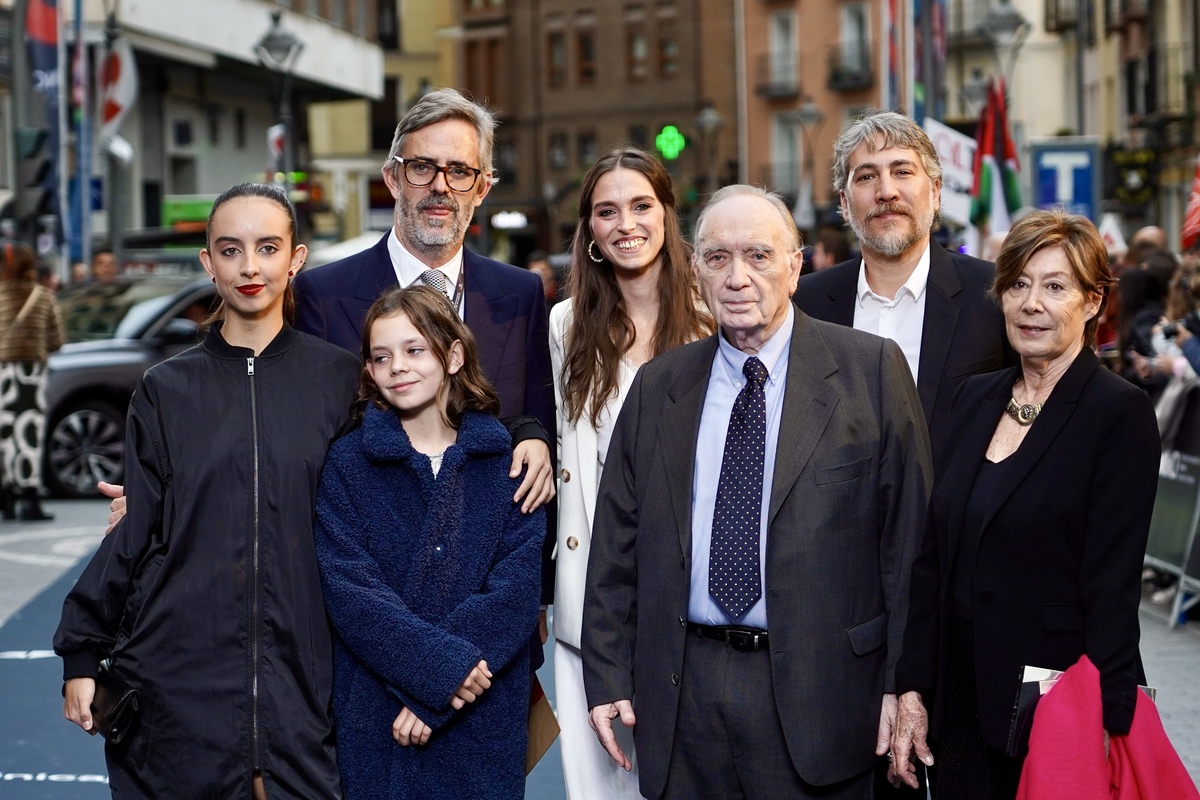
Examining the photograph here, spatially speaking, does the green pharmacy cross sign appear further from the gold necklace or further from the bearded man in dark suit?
the gold necklace

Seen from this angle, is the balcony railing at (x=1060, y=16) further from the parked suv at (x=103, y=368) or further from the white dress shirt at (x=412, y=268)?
the white dress shirt at (x=412, y=268)

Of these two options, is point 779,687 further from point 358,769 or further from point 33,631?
point 33,631

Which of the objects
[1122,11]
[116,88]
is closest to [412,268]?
[116,88]

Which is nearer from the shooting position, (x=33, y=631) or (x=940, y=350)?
(x=940, y=350)

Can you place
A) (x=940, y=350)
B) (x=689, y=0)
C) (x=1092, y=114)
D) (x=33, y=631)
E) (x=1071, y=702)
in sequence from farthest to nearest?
(x=689, y=0)
(x=1092, y=114)
(x=33, y=631)
(x=940, y=350)
(x=1071, y=702)

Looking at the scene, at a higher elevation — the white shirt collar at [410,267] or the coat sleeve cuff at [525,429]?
the white shirt collar at [410,267]

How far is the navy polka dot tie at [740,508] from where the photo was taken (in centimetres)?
392

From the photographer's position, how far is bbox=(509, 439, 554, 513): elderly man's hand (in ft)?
14.0

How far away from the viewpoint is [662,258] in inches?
197

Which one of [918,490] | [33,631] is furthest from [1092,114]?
[918,490]

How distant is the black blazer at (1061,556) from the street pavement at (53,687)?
2.99m

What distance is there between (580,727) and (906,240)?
5.70 ft

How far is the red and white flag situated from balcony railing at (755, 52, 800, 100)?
43.7 metres

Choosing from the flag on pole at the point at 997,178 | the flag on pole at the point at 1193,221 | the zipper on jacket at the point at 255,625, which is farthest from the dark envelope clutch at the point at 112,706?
the flag on pole at the point at 997,178
